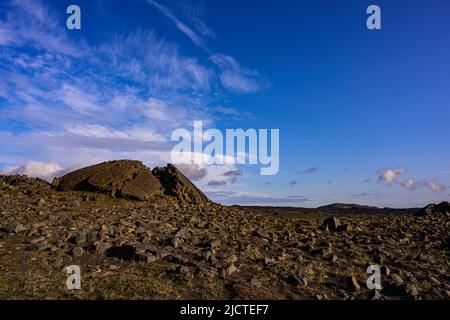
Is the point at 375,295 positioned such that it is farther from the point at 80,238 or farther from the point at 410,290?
the point at 80,238

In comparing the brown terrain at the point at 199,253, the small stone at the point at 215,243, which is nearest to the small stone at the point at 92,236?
the brown terrain at the point at 199,253

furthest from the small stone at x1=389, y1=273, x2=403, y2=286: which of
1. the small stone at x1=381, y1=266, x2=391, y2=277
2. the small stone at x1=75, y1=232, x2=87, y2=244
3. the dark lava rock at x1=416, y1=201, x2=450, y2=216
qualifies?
the dark lava rock at x1=416, y1=201, x2=450, y2=216

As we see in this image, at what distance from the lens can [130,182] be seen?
2550 centimetres

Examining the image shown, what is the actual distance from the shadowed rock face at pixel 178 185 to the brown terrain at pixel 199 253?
353 cm

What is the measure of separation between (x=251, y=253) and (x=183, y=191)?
14.1 m

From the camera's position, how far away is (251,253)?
13438mm

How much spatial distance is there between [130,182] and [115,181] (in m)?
0.86

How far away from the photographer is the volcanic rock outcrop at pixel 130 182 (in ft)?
81.5

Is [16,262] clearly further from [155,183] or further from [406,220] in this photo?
[406,220]

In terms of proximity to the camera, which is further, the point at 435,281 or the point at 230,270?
the point at 435,281

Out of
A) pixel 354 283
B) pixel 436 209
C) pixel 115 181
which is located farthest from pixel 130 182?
pixel 436 209

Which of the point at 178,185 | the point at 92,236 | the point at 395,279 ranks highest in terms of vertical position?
the point at 178,185

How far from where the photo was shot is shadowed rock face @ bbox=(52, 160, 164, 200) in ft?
81.1
